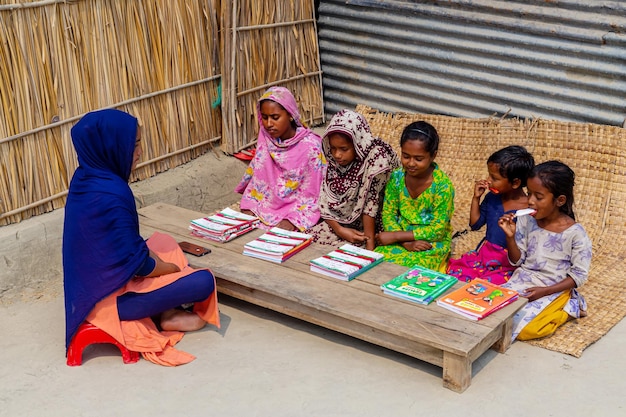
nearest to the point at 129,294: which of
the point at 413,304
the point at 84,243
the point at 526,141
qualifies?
the point at 84,243

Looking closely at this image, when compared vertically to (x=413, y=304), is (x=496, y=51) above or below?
above

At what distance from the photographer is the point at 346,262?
13.7 ft

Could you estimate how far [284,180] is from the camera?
5.39 m

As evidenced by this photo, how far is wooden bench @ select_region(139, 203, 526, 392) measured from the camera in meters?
3.50

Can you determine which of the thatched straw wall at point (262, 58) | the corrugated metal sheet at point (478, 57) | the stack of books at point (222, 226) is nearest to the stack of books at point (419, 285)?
the stack of books at point (222, 226)

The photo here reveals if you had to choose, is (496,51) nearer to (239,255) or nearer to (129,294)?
(239,255)

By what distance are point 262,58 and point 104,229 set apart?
9.90 feet

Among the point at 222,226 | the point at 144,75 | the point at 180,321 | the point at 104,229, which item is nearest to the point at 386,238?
the point at 222,226

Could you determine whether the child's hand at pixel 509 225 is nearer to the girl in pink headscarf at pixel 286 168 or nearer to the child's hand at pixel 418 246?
the child's hand at pixel 418 246

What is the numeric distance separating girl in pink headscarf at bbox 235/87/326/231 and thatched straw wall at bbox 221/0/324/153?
83 centimetres

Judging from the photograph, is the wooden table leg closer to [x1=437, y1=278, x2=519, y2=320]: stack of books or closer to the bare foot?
[x1=437, y1=278, x2=519, y2=320]: stack of books

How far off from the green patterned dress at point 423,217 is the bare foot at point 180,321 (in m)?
1.23

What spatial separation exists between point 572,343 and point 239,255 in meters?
1.94

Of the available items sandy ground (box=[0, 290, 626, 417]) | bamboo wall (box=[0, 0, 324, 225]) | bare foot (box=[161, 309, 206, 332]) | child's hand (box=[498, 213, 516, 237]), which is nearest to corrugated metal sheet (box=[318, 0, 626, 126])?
bamboo wall (box=[0, 0, 324, 225])
